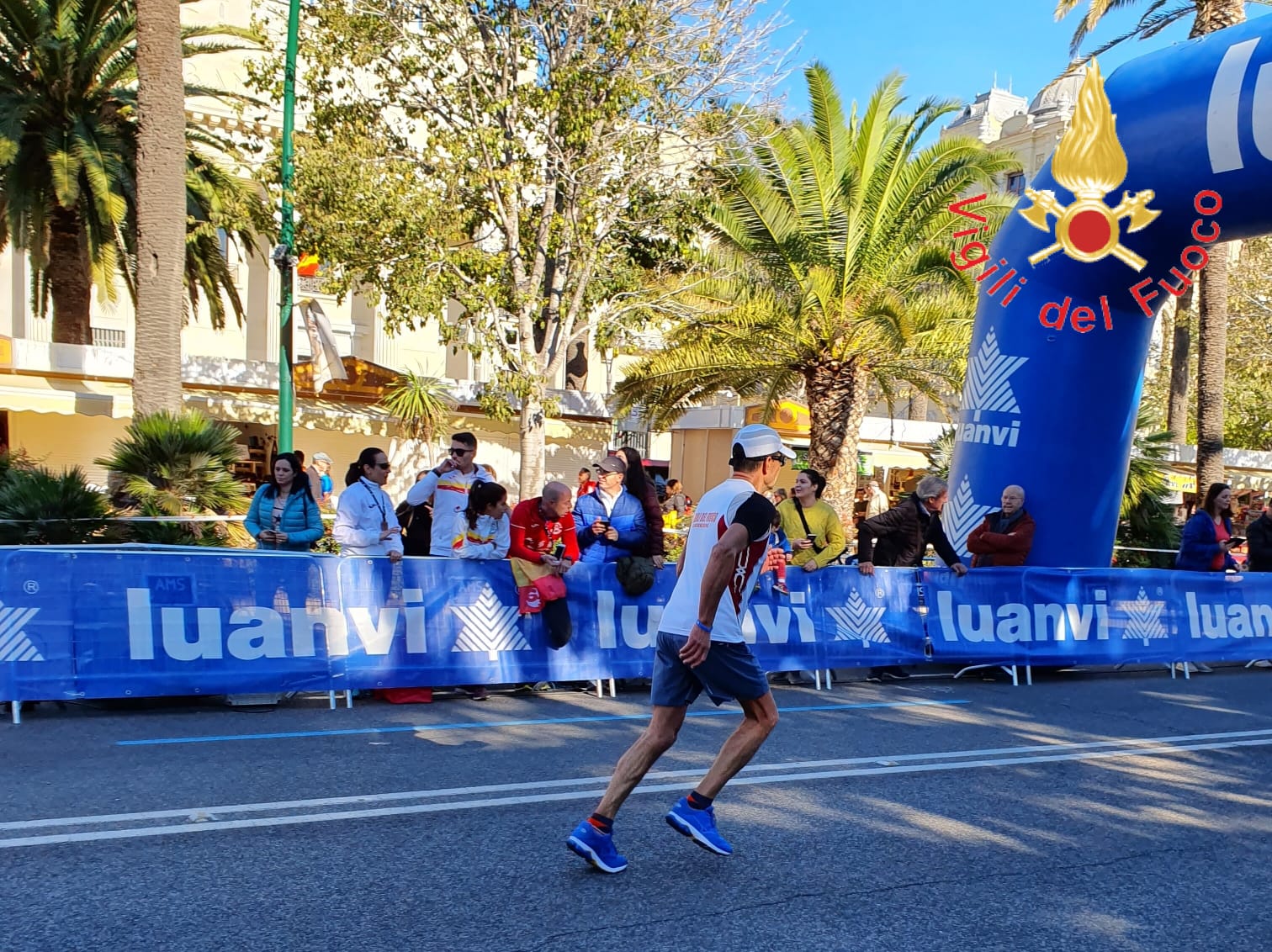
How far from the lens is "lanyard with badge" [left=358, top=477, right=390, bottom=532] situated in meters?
8.70

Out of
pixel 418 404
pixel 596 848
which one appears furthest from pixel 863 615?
pixel 418 404

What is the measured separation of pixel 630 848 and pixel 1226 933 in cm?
232

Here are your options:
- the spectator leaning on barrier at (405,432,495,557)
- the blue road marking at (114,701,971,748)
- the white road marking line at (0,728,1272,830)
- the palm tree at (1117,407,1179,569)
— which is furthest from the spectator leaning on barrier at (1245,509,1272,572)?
the spectator leaning on barrier at (405,432,495,557)

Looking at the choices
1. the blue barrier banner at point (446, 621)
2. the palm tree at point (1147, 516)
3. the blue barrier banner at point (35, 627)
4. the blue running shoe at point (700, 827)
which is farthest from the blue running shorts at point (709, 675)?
the palm tree at point (1147, 516)

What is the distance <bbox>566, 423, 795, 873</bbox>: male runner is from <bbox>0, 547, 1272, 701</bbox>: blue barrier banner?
3.77 metres

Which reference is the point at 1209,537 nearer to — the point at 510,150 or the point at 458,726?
the point at 458,726

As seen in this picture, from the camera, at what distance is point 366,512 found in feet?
28.3

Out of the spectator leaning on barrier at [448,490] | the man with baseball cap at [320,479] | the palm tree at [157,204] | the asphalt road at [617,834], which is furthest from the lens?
the man with baseball cap at [320,479]

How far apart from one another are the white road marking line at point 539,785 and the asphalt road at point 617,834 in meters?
0.02

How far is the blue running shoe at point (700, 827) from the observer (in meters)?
4.84

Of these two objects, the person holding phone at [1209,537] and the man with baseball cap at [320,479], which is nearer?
the person holding phone at [1209,537]

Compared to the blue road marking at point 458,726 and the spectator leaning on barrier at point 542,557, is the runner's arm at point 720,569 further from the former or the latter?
the spectator leaning on barrier at point 542,557

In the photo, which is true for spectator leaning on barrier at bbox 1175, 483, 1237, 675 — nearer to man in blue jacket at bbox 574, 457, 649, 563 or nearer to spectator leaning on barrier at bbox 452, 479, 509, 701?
man in blue jacket at bbox 574, 457, 649, 563

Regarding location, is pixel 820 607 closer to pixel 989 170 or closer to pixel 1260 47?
pixel 1260 47
